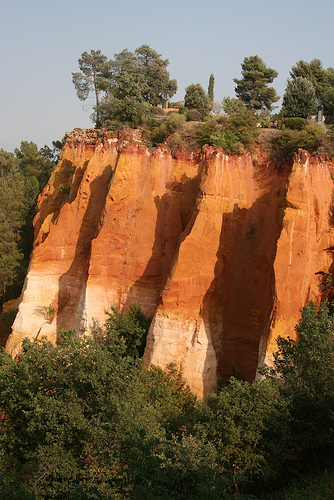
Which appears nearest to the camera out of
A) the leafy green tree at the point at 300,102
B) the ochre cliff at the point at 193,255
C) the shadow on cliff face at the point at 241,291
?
the ochre cliff at the point at 193,255

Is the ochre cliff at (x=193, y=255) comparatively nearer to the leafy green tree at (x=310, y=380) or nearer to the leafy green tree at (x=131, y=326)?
the leafy green tree at (x=131, y=326)

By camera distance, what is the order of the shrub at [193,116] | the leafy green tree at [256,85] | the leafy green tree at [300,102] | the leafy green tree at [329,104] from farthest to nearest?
the leafy green tree at [256,85] → the shrub at [193,116] → the leafy green tree at [329,104] → the leafy green tree at [300,102]

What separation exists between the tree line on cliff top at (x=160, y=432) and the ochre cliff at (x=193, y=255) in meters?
1.66

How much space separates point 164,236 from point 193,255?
3.13 meters

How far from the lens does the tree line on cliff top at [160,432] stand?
9.83 meters

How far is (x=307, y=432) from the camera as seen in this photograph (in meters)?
11.0

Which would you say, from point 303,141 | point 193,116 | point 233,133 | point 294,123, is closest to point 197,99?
point 193,116

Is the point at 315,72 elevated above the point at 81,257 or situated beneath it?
elevated above

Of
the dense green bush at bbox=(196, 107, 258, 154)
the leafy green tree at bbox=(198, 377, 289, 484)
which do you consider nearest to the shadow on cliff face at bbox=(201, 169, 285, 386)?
the dense green bush at bbox=(196, 107, 258, 154)

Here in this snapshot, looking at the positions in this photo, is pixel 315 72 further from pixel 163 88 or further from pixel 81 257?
pixel 81 257

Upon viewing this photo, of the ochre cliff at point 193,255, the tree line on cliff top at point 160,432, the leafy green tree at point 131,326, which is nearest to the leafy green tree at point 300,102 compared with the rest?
the ochre cliff at point 193,255

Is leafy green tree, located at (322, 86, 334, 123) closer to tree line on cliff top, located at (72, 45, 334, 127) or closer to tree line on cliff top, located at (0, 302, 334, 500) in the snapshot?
tree line on cliff top, located at (72, 45, 334, 127)

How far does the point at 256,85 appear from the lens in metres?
34.6

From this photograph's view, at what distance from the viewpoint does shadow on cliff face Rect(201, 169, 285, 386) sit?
49.2 feet
